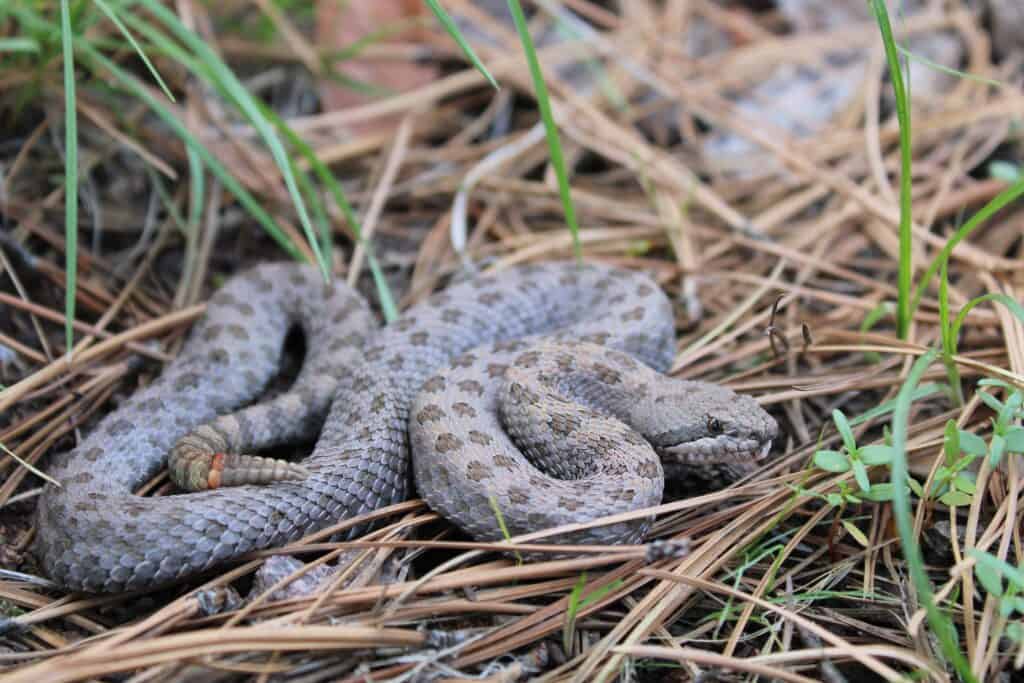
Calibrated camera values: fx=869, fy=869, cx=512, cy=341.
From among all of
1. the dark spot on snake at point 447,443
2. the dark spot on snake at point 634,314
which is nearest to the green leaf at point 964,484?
the dark spot on snake at point 634,314

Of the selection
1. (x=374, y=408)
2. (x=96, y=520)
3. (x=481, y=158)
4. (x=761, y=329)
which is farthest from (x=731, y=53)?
(x=96, y=520)

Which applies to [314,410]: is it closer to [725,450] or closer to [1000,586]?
[725,450]

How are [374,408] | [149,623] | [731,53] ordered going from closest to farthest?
[149,623]
[374,408]
[731,53]

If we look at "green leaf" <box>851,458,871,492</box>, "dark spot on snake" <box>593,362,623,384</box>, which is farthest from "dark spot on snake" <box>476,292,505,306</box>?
"green leaf" <box>851,458,871,492</box>

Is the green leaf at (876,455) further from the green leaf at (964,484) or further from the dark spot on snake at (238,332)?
the dark spot on snake at (238,332)

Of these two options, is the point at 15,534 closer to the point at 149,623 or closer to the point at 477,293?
the point at 149,623
